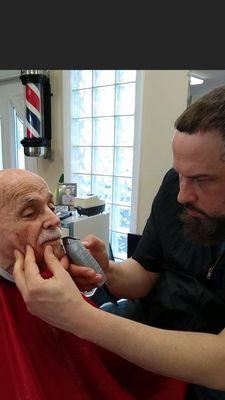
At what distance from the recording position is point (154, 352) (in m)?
0.62

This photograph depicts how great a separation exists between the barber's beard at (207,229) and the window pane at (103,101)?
1718 mm

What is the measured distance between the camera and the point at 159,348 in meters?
0.62

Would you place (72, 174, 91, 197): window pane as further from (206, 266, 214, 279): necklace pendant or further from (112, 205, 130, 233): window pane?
(206, 266, 214, 279): necklace pendant

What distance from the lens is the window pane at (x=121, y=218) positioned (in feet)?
8.27

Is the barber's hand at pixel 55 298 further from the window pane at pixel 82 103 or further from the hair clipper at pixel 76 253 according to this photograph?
the window pane at pixel 82 103

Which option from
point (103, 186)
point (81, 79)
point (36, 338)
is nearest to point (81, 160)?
point (103, 186)

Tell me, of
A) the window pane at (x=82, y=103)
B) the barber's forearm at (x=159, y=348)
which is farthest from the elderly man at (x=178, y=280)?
the window pane at (x=82, y=103)

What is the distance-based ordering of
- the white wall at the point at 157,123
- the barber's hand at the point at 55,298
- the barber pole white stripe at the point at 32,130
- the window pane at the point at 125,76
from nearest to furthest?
the barber's hand at the point at 55,298 → the white wall at the point at 157,123 → the window pane at the point at 125,76 → the barber pole white stripe at the point at 32,130

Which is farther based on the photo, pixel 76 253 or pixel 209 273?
pixel 209 273

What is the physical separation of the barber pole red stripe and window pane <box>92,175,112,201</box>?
2.15ft

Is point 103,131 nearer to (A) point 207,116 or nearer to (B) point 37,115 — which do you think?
(B) point 37,115

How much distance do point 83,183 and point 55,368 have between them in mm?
2073

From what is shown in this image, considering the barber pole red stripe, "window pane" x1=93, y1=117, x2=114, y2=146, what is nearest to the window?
"window pane" x1=93, y1=117, x2=114, y2=146
